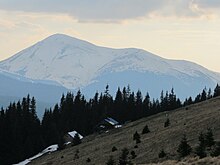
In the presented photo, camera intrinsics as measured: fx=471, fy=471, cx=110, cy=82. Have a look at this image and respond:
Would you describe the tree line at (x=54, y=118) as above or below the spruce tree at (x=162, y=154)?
above

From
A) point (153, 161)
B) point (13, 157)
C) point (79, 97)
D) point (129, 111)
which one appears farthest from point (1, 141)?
point (153, 161)

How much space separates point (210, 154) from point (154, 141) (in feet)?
54.5

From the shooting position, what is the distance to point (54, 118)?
11969cm

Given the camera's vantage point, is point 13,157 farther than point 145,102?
No

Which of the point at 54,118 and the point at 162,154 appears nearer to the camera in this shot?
the point at 162,154

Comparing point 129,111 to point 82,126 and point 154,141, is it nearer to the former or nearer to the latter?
point 82,126

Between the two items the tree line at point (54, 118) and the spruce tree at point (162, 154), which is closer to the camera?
the spruce tree at point (162, 154)

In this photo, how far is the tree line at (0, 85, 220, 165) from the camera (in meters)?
102

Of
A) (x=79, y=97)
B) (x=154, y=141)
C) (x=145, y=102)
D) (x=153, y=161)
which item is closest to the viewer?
(x=153, y=161)

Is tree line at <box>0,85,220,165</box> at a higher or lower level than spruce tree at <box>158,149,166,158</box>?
higher

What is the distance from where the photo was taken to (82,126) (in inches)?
4673

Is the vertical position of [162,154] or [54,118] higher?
[54,118]

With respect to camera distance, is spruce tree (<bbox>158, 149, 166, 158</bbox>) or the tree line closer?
spruce tree (<bbox>158, 149, 166, 158</bbox>)

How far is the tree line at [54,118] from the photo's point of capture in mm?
101688
